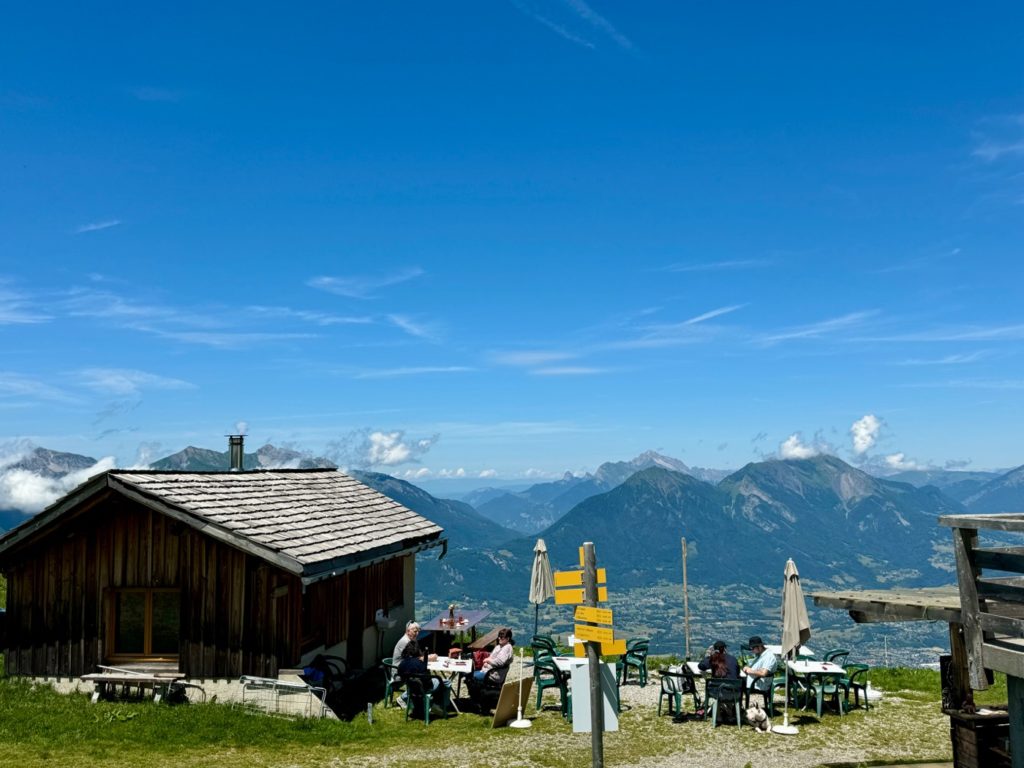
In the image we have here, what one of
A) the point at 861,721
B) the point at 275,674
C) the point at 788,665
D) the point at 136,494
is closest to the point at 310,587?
the point at 275,674

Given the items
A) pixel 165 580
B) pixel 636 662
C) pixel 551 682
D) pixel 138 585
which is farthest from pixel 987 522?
pixel 138 585

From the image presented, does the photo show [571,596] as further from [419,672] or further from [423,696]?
[419,672]

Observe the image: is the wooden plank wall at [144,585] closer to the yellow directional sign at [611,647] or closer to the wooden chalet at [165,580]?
the wooden chalet at [165,580]

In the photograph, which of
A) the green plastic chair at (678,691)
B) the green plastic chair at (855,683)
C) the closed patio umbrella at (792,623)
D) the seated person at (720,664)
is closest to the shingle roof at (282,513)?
the green plastic chair at (678,691)

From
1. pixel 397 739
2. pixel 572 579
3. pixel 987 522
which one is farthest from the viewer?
pixel 397 739

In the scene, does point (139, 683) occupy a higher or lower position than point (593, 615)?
lower

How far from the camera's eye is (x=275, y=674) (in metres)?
15.0

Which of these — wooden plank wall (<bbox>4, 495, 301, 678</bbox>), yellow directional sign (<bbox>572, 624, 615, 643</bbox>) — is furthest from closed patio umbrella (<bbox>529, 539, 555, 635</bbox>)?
yellow directional sign (<bbox>572, 624, 615, 643</bbox>)

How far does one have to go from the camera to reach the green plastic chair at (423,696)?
14516 mm

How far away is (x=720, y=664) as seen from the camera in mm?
14938

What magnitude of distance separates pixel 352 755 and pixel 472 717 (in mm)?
3036

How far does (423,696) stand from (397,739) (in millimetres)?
1470

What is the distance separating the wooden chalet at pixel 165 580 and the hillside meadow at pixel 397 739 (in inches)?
38.3

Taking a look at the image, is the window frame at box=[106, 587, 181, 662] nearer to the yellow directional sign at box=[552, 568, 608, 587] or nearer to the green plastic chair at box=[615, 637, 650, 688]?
the yellow directional sign at box=[552, 568, 608, 587]
